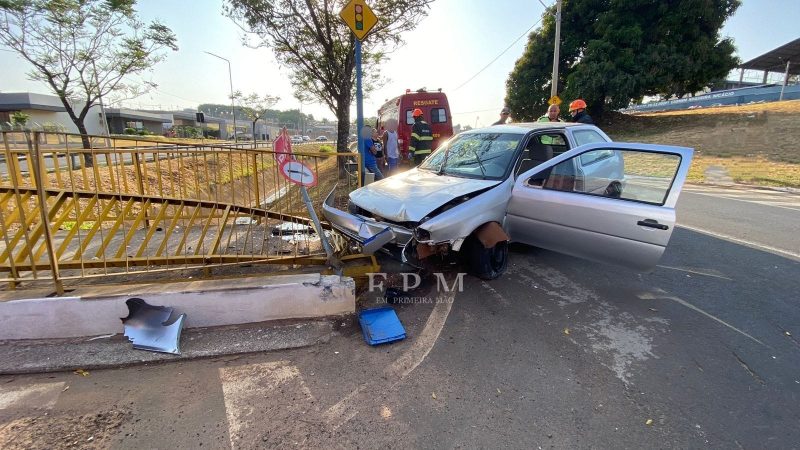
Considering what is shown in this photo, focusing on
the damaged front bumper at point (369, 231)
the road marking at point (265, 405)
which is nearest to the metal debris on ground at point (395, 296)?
the damaged front bumper at point (369, 231)

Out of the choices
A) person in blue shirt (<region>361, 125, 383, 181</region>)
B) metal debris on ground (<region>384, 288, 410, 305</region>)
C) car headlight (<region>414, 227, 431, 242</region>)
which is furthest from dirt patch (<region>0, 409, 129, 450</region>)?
person in blue shirt (<region>361, 125, 383, 181</region>)

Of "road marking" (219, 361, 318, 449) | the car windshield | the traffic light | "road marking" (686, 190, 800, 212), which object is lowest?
"road marking" (219, 361, 318, 449)

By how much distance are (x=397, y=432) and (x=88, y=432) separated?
182 cm

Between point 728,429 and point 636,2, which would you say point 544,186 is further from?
point 636,2

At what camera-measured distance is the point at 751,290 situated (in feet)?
13.0

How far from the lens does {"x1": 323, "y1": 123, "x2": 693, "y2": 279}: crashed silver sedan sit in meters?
3.50

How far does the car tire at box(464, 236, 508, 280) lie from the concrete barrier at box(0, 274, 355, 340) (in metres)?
1.35

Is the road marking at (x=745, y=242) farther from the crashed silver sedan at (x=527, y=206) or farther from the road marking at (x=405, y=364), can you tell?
the road marking at (x=405, y=364)

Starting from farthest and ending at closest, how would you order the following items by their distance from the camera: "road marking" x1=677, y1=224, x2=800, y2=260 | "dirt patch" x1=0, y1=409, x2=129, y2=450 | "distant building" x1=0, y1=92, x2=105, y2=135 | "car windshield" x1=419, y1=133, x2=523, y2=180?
"distant building" x1=0, y1=92, x2=105, y2=135 → "road marking" x1=677, y1=224, x2=800, y2=260 → "car windshield" x1=419, y1=133, x2=523, y2=180 → "dirt patch" x1=0, y1=409, x2=129, y2=450

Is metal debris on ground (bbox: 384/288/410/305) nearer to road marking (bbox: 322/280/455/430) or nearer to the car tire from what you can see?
road marking (bbox: 322/280/455/430)

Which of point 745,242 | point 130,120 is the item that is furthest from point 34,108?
point 745,242

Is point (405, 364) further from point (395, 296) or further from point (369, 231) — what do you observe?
point (369, 231)

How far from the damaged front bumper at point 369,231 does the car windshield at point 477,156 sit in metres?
1.36

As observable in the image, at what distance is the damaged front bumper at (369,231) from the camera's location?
3418 mm
